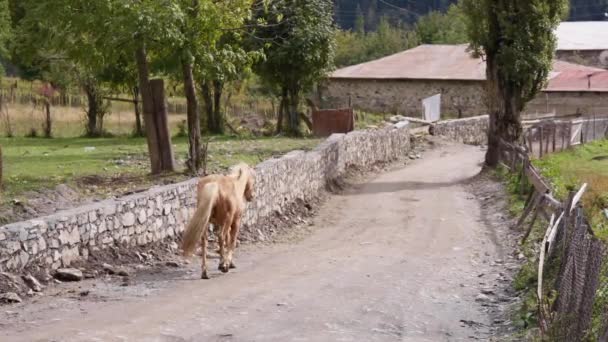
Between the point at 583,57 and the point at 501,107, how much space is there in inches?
1700

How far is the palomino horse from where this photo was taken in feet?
38.3

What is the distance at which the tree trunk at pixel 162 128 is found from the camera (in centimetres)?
1953

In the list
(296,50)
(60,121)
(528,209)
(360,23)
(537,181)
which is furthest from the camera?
(360,23)

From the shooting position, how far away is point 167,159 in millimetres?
19797

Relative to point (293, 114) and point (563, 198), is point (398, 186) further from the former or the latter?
point (293, 114)

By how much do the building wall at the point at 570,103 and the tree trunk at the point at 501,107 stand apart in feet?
69.5

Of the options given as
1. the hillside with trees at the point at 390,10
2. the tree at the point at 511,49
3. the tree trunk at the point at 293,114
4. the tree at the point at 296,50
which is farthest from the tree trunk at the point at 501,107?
the hillside with trees at the point at 390,10

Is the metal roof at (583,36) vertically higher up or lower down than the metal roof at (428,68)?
higher up

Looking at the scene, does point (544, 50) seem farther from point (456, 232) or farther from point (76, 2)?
point (76, 2)

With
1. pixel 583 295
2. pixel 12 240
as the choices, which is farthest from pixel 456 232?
pixel 583 295

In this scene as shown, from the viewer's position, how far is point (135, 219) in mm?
13234

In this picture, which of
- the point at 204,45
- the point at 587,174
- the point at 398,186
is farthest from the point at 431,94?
the point at 204,45

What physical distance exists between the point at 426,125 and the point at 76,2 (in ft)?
87.0

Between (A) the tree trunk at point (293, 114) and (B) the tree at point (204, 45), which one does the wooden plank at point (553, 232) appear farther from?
(A) the tree trunk at point (293, 114)
